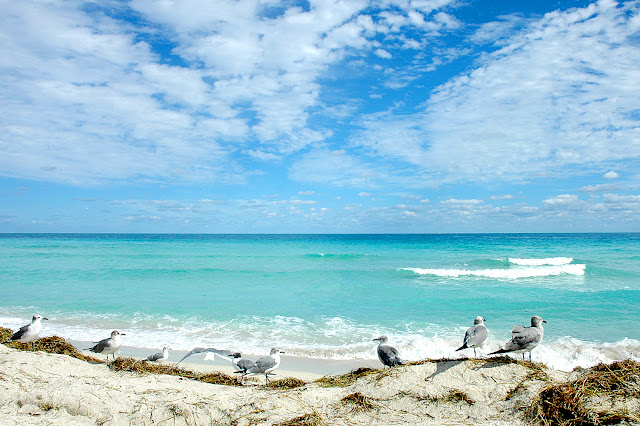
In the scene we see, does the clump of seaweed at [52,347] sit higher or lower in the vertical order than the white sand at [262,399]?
lower

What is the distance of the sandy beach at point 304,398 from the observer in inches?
159

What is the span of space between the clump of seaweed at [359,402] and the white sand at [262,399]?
31mm

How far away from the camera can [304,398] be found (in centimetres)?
454

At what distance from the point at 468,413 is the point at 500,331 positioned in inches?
300

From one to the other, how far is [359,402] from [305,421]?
0.72 m

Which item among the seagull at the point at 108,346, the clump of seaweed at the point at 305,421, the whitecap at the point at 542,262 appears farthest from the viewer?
the whitecap at the point at 542,262

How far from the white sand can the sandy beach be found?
0.01 metres

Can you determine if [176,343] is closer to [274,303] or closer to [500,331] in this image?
[274,303]

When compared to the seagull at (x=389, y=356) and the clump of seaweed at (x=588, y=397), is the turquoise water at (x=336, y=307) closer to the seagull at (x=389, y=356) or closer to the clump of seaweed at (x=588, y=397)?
the seagull at (x=389, y=356)

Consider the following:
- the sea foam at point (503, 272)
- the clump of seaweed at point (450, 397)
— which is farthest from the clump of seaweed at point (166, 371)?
the sea foam at point (503, 272)

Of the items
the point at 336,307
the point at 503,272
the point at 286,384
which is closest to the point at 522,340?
the point at 286,384

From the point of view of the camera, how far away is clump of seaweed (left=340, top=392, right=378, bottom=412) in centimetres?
424

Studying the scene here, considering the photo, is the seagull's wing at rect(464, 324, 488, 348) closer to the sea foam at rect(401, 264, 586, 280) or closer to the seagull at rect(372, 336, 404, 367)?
the seagull at rect(372, 336, 404, 367)

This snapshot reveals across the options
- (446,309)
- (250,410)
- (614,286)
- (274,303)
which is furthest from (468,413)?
(614,286)
